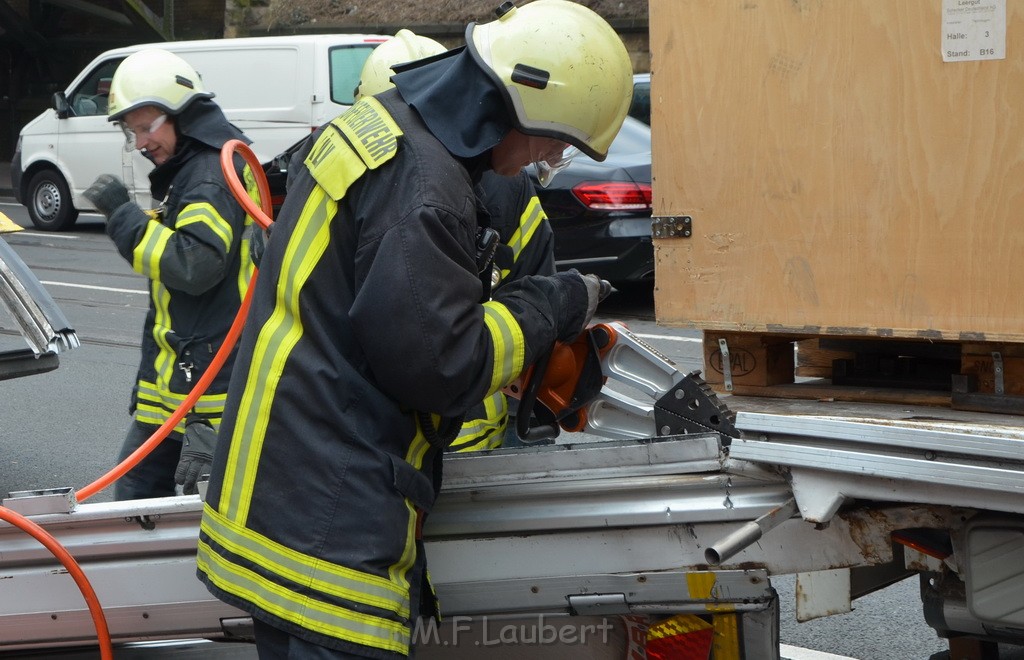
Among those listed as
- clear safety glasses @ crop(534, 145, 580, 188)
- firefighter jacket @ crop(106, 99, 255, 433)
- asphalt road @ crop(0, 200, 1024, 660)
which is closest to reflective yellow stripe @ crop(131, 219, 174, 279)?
firefighter jacket @ crop(106, 99, 255, 433)

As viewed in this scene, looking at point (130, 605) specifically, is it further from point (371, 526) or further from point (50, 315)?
point (50, 315)

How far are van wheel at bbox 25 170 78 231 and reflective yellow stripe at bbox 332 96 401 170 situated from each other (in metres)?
11.7

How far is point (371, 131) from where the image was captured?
1860 mm

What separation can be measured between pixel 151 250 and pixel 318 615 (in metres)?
1.56

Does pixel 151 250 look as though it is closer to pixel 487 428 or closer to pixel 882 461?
pixel 487 428

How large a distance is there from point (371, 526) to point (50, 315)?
75.2 inches

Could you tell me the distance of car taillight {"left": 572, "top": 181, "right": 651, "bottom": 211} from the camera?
793 centimetres

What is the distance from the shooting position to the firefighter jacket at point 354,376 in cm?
178

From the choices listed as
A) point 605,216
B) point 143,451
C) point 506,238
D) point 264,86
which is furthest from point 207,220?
point 264,86

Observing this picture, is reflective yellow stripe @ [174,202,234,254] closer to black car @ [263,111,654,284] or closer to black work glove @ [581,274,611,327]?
black work glove @ [581,274,611,327]

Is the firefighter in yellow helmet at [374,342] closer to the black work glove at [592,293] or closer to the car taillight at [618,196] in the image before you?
the black work glove at [592,293]

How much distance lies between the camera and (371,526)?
1.86m

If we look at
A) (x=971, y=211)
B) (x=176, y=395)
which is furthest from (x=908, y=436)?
(x=176, y=395)

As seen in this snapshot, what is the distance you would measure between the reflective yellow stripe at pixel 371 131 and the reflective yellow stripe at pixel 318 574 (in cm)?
64
